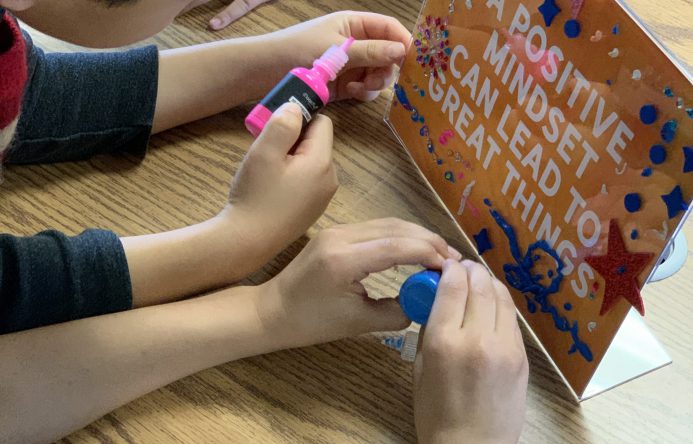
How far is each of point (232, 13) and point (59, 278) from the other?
378 mm

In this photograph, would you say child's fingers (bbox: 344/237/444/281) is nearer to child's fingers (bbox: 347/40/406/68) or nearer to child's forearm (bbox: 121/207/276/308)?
child's forearm (bbox: 121/207/276/308)

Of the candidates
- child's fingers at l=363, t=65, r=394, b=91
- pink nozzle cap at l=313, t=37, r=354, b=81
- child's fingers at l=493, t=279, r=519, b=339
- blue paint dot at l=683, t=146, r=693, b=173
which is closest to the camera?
blue paint dot at l=683, t=146, r=693, b=173

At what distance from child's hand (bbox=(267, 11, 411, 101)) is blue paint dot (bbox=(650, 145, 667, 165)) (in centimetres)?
32

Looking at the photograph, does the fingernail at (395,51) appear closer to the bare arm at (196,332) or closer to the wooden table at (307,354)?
the wooden table at (307,354)

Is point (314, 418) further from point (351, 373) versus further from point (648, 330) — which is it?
point (648, 330)

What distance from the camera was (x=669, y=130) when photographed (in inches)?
17.8

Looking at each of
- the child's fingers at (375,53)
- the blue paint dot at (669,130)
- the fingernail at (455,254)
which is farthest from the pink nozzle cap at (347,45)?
the blue paint dot at (669,130)

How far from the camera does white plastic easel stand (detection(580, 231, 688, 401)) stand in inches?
22.8

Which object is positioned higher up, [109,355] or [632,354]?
[632,354]

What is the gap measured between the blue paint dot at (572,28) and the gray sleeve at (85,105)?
38 centimetres

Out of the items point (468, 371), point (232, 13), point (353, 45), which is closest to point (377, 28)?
point (353, 45)

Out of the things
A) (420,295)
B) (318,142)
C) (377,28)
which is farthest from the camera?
(377,28)

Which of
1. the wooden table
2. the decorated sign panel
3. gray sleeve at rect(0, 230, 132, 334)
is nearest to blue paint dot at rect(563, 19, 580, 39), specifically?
the decorated sign panel

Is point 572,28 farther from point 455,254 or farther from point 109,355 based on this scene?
point 109,355
